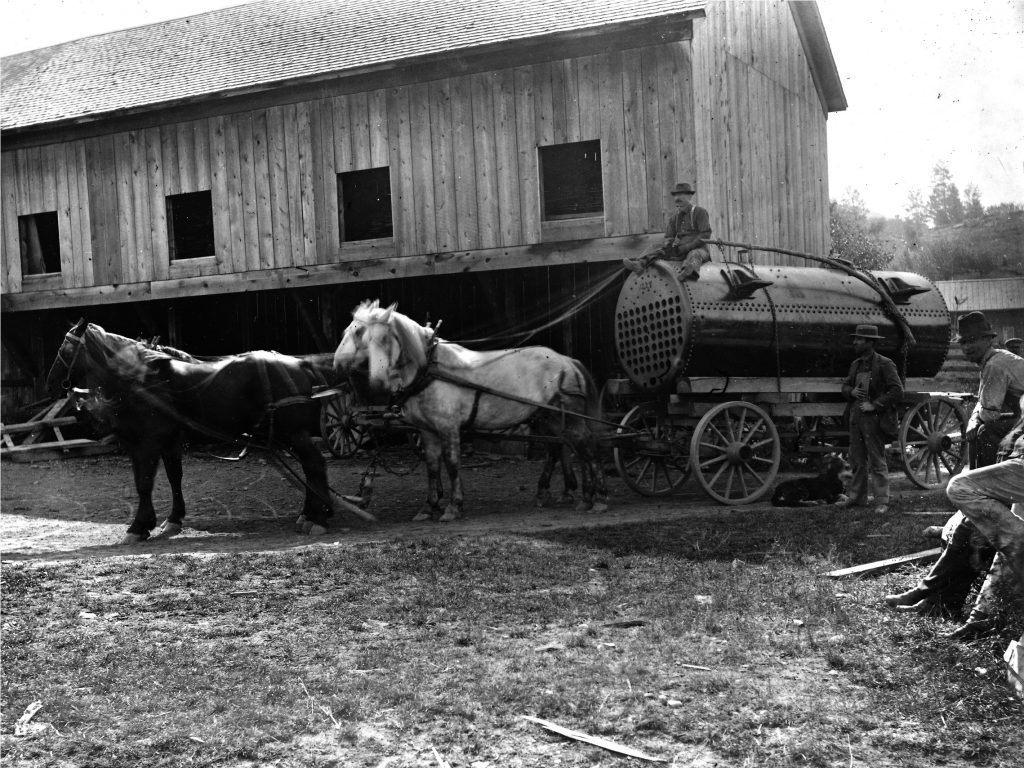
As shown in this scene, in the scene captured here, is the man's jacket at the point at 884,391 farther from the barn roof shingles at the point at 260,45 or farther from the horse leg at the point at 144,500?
the horse leg at the point at 144,500

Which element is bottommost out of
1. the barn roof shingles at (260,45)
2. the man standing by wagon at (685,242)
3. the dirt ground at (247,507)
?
the dirt ground at (247,507)

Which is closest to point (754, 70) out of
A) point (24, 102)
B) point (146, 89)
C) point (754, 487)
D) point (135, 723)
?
point (754, 487)

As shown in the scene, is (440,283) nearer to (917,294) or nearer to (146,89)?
(146,89)

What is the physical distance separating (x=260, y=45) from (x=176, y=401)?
11.0 metres

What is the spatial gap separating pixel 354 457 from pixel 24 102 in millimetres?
9999

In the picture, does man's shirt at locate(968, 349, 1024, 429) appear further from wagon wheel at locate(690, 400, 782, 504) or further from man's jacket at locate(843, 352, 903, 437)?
wagon wheel at locate(690, 400, 782, 504)

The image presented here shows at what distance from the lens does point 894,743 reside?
4348 millimetres

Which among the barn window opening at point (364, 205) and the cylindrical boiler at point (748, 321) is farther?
the barn window opening at point (364, 205)

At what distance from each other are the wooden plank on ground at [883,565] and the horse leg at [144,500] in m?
6.40

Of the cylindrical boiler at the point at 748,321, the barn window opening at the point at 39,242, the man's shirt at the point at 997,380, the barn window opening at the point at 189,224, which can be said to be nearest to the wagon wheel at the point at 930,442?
the cylindrical boiler at the point at 748,321

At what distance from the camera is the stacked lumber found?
1892 centimetres

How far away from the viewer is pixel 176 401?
1055cm

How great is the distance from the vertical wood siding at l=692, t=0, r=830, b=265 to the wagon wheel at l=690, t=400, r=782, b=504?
4.12 m

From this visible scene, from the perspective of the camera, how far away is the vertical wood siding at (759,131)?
1515 cm
